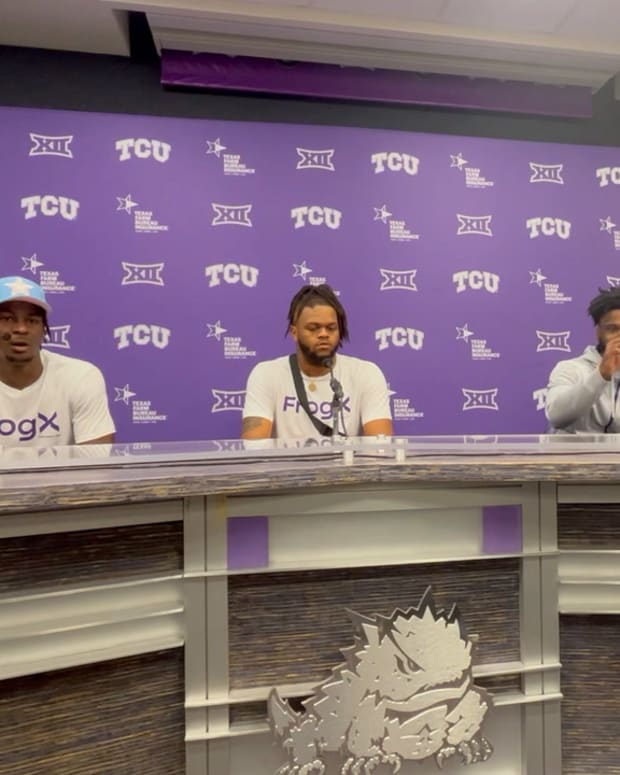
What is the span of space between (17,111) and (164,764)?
289cm

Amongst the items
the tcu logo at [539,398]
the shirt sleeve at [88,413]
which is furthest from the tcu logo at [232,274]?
the tcu logo at [539,398]

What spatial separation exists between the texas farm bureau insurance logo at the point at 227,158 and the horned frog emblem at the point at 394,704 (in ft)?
8.25

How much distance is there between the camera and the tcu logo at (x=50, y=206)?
285 centimetres

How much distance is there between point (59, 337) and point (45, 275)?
0.97ft

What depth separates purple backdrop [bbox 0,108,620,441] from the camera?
2.89 m

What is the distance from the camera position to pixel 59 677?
94 centimetres

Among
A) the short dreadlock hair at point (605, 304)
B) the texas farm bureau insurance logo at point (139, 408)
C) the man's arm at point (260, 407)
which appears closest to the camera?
the man's arm at point (260, 407)

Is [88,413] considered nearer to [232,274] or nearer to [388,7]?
[232,274]

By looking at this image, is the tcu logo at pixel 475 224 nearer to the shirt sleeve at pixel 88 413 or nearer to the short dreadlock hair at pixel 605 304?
the short dreadlock hair at pixel 605 304

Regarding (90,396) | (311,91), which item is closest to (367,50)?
(311,91)

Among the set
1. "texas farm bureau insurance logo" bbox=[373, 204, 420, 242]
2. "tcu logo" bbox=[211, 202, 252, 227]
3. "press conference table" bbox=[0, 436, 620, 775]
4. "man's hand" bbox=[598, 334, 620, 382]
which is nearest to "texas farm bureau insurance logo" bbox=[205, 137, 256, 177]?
"tcu logo" bbox=[211, 202, 252, 227]

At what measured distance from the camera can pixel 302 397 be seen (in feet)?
7.69

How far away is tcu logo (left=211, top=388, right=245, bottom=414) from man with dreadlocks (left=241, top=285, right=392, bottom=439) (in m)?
0.62

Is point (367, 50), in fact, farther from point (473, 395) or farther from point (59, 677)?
point (59, 677)
